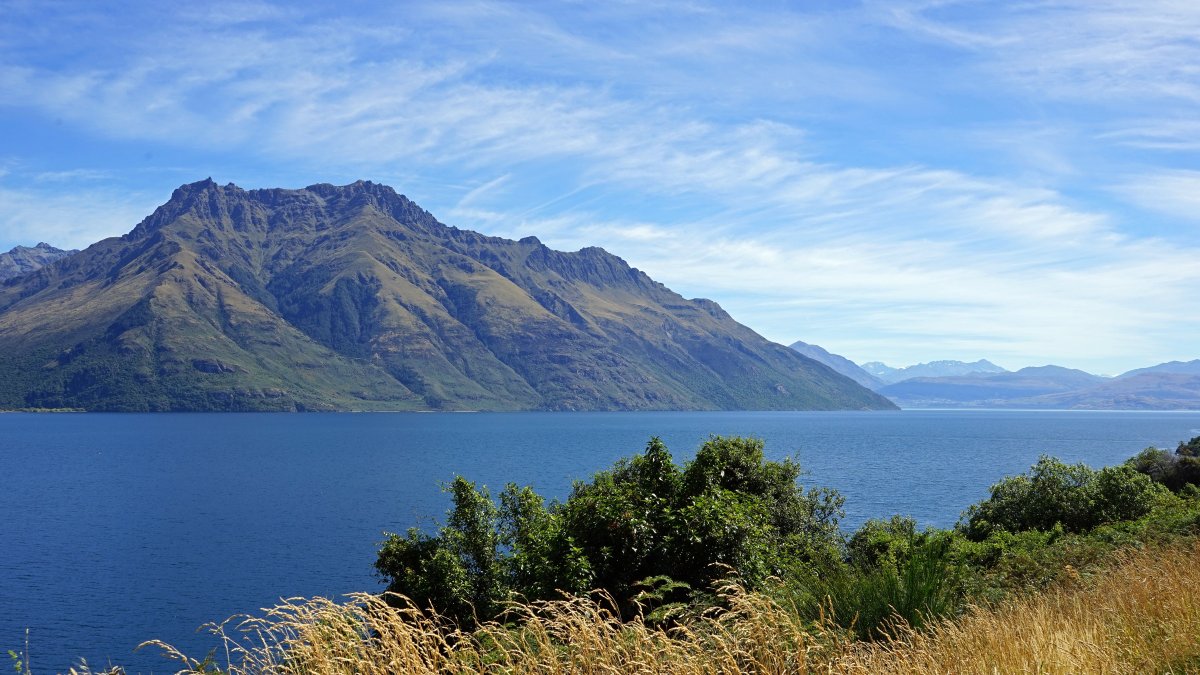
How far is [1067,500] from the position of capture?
35.7 metres

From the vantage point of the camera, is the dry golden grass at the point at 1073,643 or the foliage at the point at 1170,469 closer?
the dry golden grass at the point at 1073,643

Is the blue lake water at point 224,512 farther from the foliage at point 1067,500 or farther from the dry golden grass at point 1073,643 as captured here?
the dry golden grass at point 1073,643

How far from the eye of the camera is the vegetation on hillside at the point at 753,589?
695 centimetres

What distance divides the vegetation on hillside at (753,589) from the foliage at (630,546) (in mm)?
64

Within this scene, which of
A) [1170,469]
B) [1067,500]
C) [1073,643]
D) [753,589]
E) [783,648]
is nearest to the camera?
[1073,643]

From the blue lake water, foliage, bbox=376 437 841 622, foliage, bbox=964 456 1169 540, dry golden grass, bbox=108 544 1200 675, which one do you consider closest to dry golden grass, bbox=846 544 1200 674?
dry golden grass, bbox=108 544 1200 675

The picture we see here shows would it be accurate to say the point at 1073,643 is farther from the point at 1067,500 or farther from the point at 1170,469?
the point at 1170,469

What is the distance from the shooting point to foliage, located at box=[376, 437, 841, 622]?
62.2ft

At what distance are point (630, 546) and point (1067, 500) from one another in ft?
86.9

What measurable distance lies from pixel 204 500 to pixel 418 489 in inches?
1199

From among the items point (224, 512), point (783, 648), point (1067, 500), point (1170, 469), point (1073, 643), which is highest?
point (1073, 643)

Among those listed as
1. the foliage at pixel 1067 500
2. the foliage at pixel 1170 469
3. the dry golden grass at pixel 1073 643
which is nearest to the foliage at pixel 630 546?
the dry golden grass at pixel 1073 643

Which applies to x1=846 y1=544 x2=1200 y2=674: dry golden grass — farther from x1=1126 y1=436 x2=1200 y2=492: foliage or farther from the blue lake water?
x1=1126 y1=436 x2=1200 y2=492: foliage

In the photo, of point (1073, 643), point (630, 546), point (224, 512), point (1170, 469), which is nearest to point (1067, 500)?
point (1170, 469)
